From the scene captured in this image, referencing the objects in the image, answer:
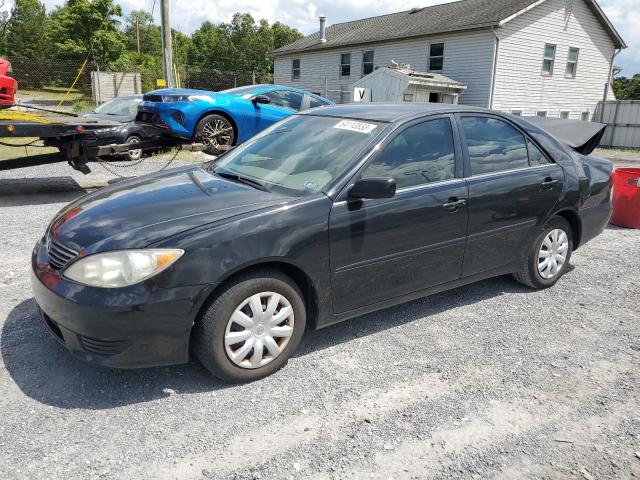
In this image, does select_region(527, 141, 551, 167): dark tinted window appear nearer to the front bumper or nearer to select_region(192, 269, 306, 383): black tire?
select_region(192, 269, 306, 383): black tire

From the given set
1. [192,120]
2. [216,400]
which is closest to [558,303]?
[216,400]

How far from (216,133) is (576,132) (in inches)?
233

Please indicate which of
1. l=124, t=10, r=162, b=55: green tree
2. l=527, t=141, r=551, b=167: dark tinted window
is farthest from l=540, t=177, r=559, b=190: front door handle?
l=124, t=10, r=162, b=55: green tree

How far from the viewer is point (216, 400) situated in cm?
292

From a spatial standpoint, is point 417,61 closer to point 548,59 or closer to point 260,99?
point 548,59

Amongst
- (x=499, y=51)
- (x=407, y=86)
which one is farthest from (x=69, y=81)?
(x=499, y=51)

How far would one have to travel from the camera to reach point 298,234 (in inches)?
120

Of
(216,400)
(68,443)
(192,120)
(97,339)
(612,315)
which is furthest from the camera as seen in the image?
(192,120)

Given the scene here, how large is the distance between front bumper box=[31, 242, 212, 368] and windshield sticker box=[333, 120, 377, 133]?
1.61 metres

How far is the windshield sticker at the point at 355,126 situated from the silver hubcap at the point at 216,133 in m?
5.93

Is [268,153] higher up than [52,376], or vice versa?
[268,153]

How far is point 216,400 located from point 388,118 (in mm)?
2229

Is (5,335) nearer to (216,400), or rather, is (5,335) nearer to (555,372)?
(216,400)

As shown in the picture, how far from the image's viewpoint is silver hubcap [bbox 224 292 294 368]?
294 cm
